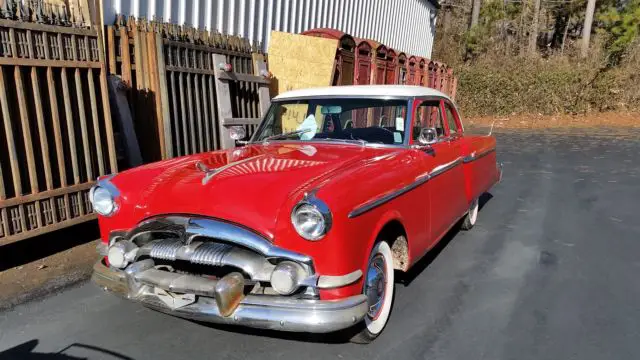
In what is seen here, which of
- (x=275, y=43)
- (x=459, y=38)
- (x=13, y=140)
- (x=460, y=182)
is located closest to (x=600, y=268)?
(x=460, y=182)

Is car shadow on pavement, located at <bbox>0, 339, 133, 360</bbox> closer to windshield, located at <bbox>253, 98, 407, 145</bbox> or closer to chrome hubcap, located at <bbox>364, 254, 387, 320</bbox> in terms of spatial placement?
chrome hubcap, located at <bbox>364, 254, 387, 320</bbox>

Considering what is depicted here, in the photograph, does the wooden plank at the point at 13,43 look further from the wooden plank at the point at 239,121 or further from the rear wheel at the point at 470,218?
the rear wheel at the point at 470,218

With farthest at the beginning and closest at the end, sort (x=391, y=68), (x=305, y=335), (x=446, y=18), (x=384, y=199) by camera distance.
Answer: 1. (x=446, y=18)
2. (x=391, y=68)
3. (x=305, y=335)
4. (x=384, y=199)

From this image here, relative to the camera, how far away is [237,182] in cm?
278

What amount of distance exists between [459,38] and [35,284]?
81.4ft

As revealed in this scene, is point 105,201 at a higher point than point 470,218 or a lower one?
higher

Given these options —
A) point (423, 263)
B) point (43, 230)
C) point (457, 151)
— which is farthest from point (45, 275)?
point (457, 151)

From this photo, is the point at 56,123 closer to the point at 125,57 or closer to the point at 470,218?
the point at 125,57

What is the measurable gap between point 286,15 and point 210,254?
6819 mm

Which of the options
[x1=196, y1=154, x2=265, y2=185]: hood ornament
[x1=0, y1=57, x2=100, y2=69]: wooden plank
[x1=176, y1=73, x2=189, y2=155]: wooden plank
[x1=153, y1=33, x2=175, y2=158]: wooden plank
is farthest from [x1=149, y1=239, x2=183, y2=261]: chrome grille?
[x1=176, y1=73, x2=189, y2=155]: wooden plank

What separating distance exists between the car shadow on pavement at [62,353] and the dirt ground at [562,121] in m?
17.0

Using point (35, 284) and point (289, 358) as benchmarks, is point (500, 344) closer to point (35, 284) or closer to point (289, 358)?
point (289, 358)

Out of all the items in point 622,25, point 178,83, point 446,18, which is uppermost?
point 446,18

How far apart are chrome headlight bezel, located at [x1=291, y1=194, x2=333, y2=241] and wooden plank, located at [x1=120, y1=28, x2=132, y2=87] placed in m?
3.71
